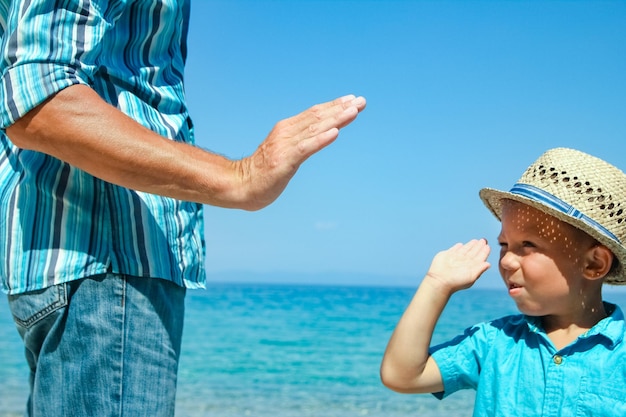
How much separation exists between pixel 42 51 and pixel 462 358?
1515mm

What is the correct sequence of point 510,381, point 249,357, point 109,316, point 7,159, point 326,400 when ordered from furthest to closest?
point 249,357 < point 326,400 < point 510,381 < point 7,159 < point 109,316

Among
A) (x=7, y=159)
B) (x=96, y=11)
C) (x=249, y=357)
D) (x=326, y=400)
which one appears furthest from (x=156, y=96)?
(x=249, y=357)

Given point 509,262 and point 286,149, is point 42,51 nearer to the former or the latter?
point 286,149

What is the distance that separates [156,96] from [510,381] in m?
1.32

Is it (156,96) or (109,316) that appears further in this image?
(156,96)

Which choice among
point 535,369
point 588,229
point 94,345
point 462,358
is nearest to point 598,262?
point 588,229

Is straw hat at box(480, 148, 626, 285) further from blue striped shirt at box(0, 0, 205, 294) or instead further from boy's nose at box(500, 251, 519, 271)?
blue striped shirt at box(0, 0, 205, 294)

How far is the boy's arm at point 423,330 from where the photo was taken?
2309mm

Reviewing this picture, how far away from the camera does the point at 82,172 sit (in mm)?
1819

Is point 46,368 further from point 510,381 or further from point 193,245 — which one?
point 510,381

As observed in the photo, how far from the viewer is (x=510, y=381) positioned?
7.39 feet

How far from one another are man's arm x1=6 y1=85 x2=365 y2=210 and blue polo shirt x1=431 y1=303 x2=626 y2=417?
941mm

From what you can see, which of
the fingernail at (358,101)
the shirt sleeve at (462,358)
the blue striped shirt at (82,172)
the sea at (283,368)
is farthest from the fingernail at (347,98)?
the sea at (283,368)

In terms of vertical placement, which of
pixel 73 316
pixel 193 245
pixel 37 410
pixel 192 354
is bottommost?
pixel 192 354
